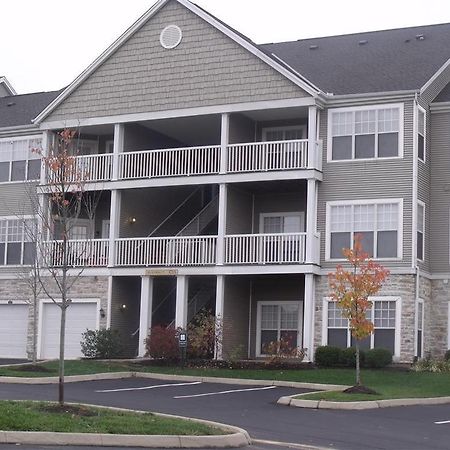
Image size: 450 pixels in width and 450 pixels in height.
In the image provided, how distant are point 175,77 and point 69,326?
32.4 ft

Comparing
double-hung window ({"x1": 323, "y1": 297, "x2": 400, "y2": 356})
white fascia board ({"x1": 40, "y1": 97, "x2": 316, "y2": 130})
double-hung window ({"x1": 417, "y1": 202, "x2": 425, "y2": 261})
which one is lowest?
double-hung window ({"x1": 323, "y1": 297, "x2": 400, "y2": 356})

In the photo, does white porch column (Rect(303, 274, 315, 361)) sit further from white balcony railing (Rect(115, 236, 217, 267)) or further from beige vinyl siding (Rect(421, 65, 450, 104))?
beige vinyl siding (Rect(421, 65, 450, 104))

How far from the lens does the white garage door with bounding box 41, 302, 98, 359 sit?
34.3 metres

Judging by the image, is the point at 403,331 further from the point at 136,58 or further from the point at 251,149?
the point at 136,58

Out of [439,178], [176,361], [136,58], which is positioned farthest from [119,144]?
[439,178]

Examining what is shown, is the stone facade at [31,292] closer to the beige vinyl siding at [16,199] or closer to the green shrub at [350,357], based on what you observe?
the beige vinyl siding at [16,199]

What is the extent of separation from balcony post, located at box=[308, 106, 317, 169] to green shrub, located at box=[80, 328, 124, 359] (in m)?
8.79

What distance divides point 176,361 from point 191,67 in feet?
34.1

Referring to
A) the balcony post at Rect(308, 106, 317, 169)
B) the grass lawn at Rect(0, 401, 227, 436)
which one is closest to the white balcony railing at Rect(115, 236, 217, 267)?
the balcony post at Rect(308, 106, 317, 169)

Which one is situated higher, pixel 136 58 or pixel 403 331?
pixel 136 58

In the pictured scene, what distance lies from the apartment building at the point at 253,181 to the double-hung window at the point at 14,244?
0.41 feet

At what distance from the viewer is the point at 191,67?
110 ft

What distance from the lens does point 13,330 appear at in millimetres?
36500

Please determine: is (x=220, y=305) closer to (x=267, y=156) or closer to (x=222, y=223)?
(x=222, y=223)
